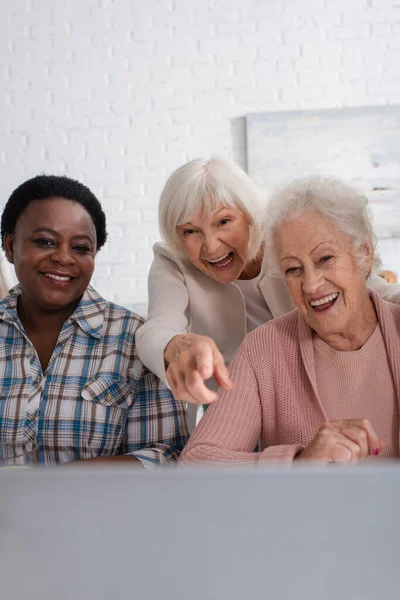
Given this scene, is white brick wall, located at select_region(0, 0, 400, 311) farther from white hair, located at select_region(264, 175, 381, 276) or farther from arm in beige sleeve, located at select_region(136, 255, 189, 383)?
white hair, located at select_region(264, 175, 381, 276)

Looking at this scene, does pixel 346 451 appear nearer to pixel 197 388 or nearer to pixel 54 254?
pixel 197 388

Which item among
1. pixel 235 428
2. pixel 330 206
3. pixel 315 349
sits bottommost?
pixel 235 428

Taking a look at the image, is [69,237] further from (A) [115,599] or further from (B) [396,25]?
(B) [396,25]

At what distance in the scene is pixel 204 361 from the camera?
0.98 m

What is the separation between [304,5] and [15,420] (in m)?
3.19

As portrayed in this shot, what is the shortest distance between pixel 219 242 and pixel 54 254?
1.24ft

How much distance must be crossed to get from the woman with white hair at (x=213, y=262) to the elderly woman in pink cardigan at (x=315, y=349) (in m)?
0.17

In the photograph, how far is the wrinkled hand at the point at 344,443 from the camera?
39.2 inches

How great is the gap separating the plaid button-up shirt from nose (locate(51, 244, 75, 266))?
0.39ft

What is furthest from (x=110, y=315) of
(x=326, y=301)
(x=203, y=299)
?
(x=326, y=301)

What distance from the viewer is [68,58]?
3.91 metres

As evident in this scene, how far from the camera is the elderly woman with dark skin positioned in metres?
1.36

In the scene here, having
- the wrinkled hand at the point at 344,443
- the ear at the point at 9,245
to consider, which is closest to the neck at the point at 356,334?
the wrinkled hand at the point at 344,443

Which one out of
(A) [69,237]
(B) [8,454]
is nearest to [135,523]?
(B) [8,454]
